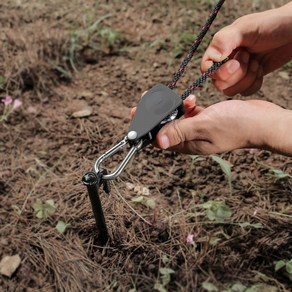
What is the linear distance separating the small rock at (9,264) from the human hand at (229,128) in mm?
663

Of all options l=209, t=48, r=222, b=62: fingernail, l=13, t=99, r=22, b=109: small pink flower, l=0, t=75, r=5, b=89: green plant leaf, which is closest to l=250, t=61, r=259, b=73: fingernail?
l=209, t=48, r=222, b=62: fingernail


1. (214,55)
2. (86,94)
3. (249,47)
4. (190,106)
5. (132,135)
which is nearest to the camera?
(132,135)

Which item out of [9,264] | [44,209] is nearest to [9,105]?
[44,209]

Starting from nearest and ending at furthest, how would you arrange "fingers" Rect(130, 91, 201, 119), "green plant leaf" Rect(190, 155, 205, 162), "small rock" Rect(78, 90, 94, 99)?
1. "fingers" Rect(130, 91, 201, 119)
2. "green plant leaf" Rect(190, 155, 205, 162)
3. "small rock" Rect(78, 90, 94, 99)

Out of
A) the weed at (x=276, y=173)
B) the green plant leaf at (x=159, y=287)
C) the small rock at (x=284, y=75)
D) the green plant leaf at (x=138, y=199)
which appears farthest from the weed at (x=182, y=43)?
the green plant leaf at (x=159, y=287)

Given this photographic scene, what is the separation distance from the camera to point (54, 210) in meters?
1.60

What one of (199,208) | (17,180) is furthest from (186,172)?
(17,180)

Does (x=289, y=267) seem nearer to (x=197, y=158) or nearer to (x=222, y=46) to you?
(x=197, y=158)

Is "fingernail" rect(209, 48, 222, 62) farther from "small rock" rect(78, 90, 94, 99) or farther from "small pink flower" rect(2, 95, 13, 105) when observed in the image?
"small pink flower" rect(2, 95, 13, 105)

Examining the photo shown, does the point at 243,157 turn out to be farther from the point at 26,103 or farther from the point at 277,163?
the point at 26,103

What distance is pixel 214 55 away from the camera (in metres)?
1.45

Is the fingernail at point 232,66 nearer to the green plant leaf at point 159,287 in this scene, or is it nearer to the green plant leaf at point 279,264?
the green plant leaf at point 279,264

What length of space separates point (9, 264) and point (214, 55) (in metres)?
0.98

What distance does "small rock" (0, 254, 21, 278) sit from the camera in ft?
4.74
